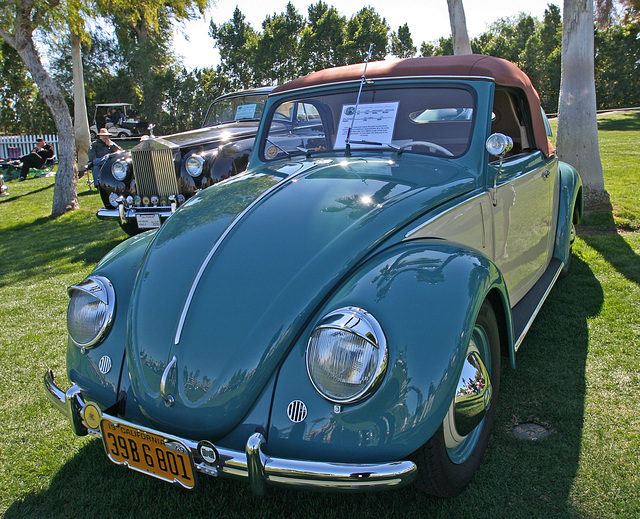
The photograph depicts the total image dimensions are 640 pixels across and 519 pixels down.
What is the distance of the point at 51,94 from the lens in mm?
9875

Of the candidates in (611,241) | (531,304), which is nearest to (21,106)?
(611,241)

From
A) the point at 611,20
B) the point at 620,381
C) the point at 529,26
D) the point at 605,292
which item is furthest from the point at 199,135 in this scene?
the point at 529,26

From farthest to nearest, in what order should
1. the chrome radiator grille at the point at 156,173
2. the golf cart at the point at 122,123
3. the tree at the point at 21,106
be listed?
the tree at the point at 21,106
the golf cart at the point at 122,123
the chrome radiator grille at the point at 156,173

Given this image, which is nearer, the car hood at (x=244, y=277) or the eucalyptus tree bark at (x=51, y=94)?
the car hood at (x=244, y=277)

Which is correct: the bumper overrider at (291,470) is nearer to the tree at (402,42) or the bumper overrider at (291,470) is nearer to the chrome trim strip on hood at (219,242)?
the chrome trim strip on hood at (219,242)

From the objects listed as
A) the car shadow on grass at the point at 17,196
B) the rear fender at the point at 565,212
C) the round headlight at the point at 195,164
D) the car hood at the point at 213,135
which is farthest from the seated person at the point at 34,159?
the rear fender at the point at 565,212

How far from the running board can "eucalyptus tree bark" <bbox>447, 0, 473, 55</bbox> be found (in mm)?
6381

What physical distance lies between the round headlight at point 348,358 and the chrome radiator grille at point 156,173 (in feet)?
19.7

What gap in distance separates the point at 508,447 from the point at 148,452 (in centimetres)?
156

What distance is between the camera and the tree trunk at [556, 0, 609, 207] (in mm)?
6211

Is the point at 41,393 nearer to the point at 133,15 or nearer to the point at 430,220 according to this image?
the point at 430,220

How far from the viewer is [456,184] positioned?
2.38 m

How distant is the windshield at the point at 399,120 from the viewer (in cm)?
272

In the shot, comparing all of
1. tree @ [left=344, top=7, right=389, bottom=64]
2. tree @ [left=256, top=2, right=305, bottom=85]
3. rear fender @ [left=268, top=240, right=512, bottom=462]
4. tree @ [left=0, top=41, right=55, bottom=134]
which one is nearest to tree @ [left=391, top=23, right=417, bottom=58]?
tree @ [left=344, top=7, right=389, bottom=64]
